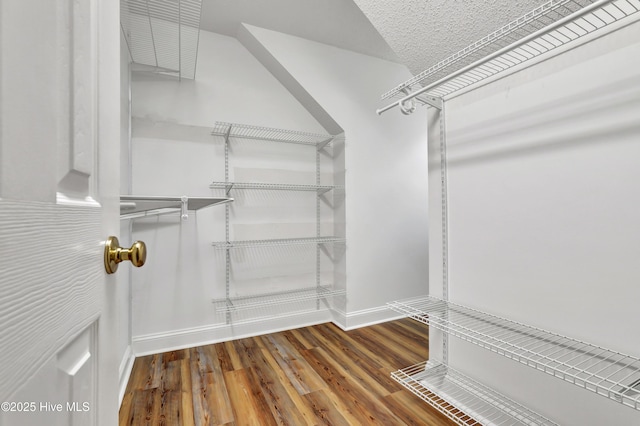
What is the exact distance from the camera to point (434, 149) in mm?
1683

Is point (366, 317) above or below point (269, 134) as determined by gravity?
below

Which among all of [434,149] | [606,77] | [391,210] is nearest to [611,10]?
[606,77]

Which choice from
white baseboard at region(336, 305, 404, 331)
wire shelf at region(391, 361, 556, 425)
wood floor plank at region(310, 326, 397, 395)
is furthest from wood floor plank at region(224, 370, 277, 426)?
white baseboard at region(336, 305, 404, 331)

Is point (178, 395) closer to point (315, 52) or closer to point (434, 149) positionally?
point (434, 149)

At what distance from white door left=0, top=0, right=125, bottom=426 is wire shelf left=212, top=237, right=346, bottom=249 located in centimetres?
175

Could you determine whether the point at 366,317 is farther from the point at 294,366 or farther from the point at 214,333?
the point at 214,333

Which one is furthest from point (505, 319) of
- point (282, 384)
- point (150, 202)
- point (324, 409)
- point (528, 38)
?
point (150, 202)

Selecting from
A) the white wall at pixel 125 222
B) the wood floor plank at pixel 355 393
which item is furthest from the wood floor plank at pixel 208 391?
the wood floor plank at pixel 355 393

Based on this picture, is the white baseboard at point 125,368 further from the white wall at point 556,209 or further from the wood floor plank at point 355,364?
the white wall at point 556,209

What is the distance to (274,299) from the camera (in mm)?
2445

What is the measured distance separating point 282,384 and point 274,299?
843mm

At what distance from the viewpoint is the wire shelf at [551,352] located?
851mm

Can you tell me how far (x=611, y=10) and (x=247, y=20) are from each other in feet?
6.82

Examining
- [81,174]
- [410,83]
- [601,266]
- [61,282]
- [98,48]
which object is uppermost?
[410,83]
